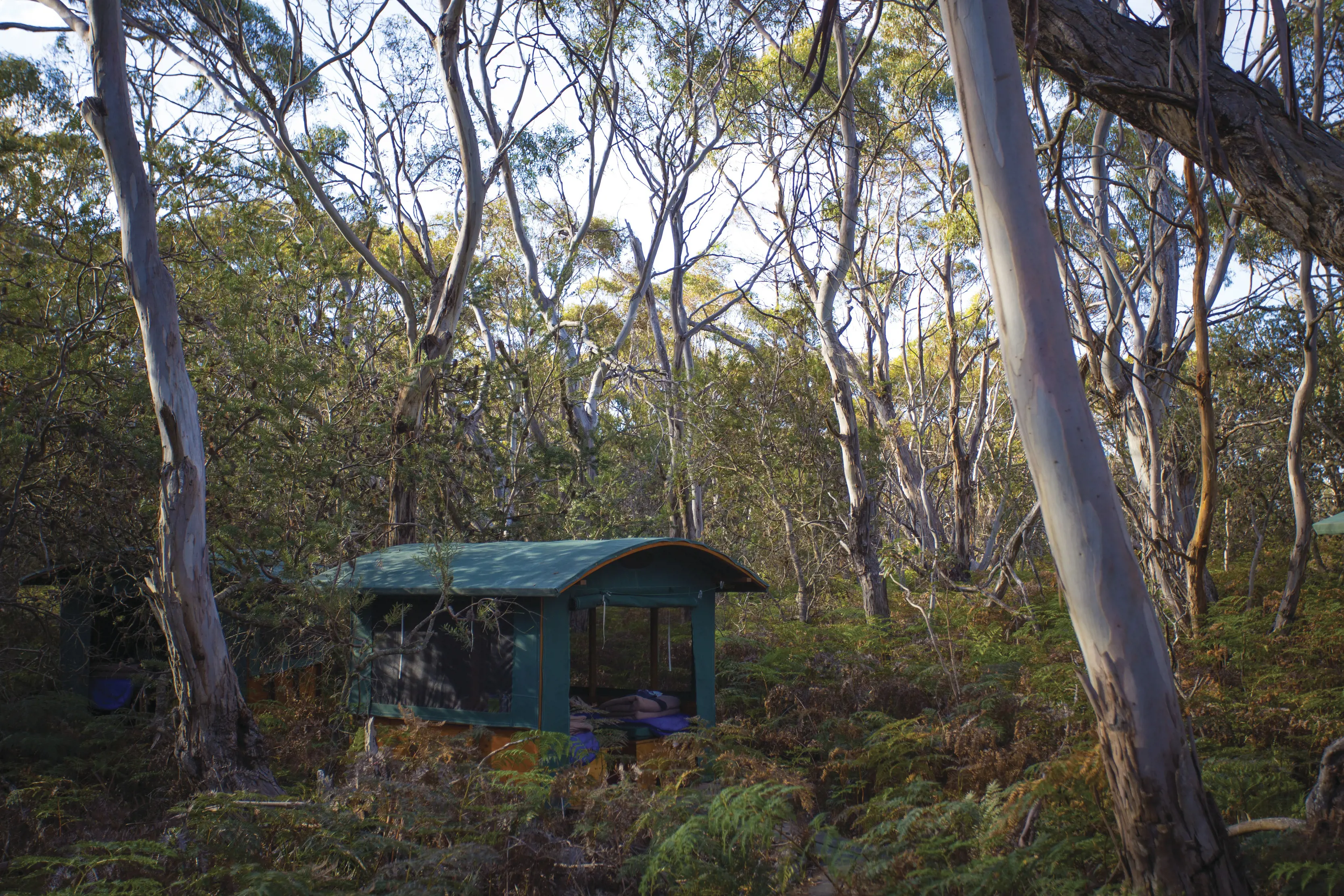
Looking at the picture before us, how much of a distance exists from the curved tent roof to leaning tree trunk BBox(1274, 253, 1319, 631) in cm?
471

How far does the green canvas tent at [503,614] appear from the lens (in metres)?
6.34

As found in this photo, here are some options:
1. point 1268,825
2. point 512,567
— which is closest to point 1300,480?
point 1268,825

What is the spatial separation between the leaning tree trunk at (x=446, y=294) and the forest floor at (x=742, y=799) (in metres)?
3.04

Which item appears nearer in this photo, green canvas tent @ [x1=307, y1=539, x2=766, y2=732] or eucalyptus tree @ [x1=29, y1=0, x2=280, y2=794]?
eucalyptus tree @ [x1=29, y1=0, x2=280, y2=794]

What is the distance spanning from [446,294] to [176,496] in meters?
5.36

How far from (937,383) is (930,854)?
14.2 m

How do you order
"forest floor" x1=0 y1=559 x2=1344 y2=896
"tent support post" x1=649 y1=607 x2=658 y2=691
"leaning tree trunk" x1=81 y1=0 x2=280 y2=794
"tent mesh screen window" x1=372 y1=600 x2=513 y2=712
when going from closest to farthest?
1. "forest floor" x1=0 y1=559 x2=1344 y2=896
2. "leaning tree trunk" x1=81 y1=0 x2=280 y2=794
3. "tent mesh screen window" x1=372 y1=600 x2=513 y2=712
4. "tent support post" x1=649 y1=607 x2=658 y2=691

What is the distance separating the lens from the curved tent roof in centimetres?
627

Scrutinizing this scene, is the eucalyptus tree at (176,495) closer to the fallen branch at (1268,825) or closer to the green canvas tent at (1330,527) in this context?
the fallen branch at (1268,825)

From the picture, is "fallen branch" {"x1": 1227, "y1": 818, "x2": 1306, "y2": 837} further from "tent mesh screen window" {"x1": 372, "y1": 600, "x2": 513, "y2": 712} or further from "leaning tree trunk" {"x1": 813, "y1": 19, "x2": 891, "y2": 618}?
"leaning tree trunk" {"x1": 813, "y1": 19, "x2": 891, "y2": 618}

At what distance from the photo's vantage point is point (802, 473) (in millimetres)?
13898

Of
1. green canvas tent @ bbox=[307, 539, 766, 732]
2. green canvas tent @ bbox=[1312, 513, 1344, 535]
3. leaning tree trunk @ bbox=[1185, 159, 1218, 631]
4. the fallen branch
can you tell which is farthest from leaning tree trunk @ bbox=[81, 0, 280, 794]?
green canvas tent @ bbox=[1312, 513, 1344, 535]

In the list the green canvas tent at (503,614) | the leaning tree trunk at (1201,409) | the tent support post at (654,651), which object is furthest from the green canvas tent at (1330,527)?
the tent support post at (654,651)

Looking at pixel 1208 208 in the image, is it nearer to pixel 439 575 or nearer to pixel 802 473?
pixel 802 473
